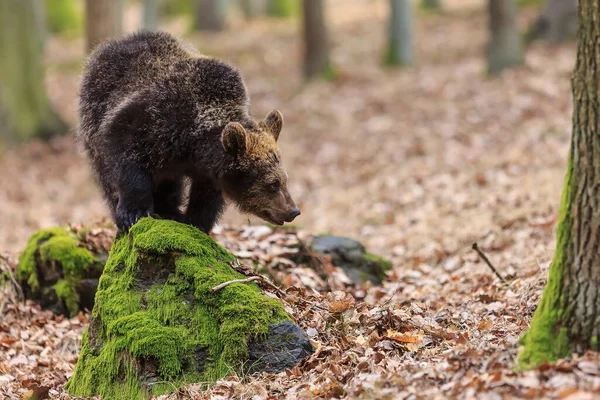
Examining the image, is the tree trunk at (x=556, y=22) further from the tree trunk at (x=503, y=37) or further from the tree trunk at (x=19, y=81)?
the tree trunk at (x=19, y=81)

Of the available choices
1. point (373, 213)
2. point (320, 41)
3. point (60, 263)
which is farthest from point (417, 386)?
point (320, 41)

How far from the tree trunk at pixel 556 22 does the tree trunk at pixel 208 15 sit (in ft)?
46.2

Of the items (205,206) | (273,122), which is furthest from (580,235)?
(205,206)

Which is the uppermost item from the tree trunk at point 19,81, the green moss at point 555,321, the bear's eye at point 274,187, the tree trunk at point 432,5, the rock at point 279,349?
the tree trunk at point 432,5

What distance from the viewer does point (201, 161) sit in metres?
7.11

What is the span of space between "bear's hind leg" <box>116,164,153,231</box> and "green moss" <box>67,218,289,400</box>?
303 millimetres

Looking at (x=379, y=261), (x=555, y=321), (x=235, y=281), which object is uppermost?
(x=235, y=281)

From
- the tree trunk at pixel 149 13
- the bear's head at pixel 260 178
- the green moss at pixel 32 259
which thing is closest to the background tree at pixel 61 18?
the tree trunk at pixel 149 13

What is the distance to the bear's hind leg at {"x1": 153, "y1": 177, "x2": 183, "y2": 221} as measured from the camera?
7.94m

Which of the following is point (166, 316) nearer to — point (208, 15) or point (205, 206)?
point (205, 206)

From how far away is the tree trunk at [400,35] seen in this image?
23922 mm

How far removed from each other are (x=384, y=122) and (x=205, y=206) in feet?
39.7

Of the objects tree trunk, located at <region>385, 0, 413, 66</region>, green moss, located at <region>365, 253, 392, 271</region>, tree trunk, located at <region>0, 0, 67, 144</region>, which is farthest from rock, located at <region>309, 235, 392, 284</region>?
tree trunk, located at <region>385, 0, 413, 66</region>

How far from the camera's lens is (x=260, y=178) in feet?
23.1
